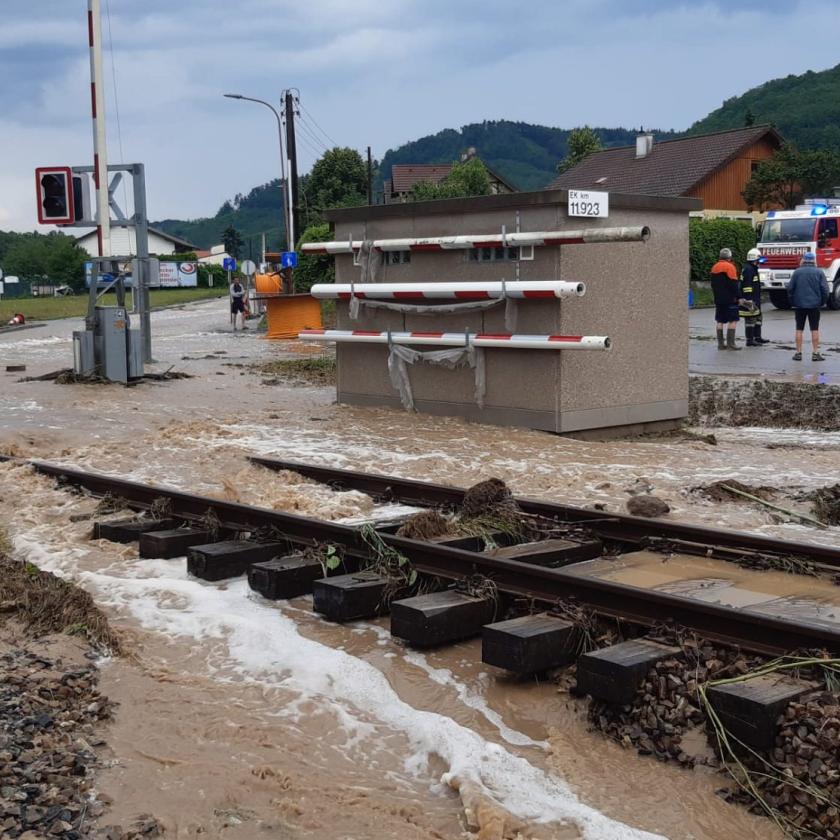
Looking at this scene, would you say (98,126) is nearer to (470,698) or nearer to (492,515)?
(492,515)

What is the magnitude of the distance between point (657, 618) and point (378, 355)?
944 centimetres

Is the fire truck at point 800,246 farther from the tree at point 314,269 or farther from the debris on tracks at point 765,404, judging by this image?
the debris on tracks at point 765,404

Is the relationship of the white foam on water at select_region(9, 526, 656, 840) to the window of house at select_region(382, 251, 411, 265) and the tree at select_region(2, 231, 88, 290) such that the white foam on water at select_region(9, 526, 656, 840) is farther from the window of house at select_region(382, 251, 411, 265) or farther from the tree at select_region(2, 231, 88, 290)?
the tree at select_region(2, 231, 88, 290)

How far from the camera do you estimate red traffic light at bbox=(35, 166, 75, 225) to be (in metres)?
18.7

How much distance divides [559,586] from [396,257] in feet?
28.8

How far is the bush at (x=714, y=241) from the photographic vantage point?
43.6 metres

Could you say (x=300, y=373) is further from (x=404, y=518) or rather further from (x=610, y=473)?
(x=404, y=518)

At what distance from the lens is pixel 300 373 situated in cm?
2067

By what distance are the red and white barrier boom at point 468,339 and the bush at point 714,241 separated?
3071cm

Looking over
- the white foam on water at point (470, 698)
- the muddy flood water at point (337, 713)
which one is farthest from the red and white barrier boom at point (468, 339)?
the white foam on water at point (470, 698)

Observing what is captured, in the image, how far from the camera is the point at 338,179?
91125 mm

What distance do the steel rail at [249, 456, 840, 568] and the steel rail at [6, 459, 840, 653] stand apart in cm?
105

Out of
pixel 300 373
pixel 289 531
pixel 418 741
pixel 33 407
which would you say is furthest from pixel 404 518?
pixel 300 373

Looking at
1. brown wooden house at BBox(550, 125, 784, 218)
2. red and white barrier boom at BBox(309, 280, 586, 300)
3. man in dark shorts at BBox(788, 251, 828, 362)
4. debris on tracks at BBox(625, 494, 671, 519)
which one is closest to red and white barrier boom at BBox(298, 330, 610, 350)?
red and white barrier boom at BBox(309, 280, 586, 300)
